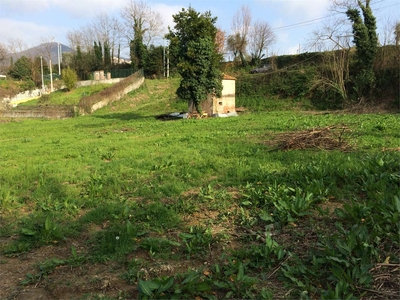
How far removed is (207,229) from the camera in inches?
148

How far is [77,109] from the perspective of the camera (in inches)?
1228

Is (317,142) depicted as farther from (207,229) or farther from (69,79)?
(69,79)

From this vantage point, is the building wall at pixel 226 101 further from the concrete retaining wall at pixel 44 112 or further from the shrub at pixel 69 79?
the shrub at pixel 69 79

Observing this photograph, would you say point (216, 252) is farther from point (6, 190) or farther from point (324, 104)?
point (324, 104)

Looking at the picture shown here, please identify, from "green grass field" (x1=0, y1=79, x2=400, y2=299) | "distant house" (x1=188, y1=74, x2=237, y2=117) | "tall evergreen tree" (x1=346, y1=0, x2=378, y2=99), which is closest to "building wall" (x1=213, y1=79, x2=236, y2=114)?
"distant house" (x1=188, y1=74, x2=237, y2=117)

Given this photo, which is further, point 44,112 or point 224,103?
point 44,112

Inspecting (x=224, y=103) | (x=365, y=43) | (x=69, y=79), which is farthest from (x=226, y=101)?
(x=69, y=79)

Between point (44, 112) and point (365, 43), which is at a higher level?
point (365, 43)

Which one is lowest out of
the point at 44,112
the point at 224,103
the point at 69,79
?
the point at 44,112

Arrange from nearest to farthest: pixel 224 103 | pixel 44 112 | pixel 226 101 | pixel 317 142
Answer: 1. pixel 317 142
2. pixel 224 103
3. pixel 226 101
4. pixel 44 112

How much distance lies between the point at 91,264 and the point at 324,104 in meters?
28.0

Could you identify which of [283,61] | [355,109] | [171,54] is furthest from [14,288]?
[283,61]

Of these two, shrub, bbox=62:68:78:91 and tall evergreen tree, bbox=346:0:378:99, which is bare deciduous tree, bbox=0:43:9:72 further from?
tall evergreen tree, bbox=346:0:378:99

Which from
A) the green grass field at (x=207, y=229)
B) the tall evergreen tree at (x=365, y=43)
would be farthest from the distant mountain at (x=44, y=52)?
the green grass field at (x=207, y=229)
